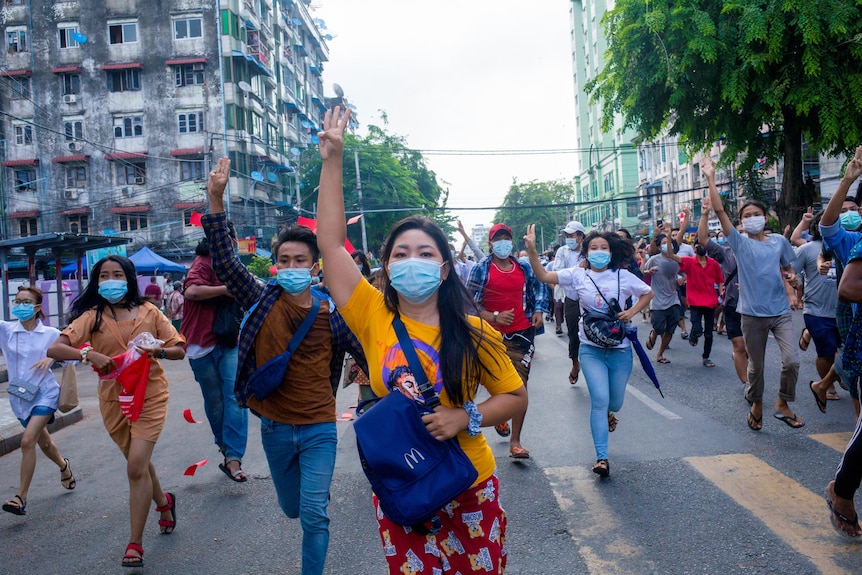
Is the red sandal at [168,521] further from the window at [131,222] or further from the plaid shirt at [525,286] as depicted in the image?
the window at [131,222]

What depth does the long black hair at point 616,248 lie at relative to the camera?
6119 mm

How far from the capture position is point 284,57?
172 ft

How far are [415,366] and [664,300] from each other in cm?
962

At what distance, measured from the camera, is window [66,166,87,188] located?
41.4 meters

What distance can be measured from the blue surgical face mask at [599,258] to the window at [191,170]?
37.6m

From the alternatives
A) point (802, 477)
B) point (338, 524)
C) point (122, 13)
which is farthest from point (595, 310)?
point (122, 13)

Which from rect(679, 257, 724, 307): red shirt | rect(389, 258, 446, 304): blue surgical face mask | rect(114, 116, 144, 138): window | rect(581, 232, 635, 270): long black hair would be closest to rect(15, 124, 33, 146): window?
rect(114, 116, 144, 138): window

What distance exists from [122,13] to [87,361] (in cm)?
4328

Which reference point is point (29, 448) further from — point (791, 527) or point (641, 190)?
point (641, 190)

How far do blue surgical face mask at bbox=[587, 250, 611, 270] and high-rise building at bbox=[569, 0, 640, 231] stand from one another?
5127 centimetres

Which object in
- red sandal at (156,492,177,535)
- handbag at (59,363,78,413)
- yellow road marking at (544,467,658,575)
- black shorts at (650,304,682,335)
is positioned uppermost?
handbag at (59,363,78,413)

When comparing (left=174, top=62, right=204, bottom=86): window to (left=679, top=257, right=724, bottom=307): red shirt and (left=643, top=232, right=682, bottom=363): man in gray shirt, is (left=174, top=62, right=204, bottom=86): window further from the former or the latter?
(left=679, top=257, right=724, bottom=307): red shirt

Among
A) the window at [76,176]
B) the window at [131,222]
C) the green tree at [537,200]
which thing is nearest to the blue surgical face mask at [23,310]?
the window at [131,222]

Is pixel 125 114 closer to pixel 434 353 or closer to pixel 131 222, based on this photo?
pixel 131 222
